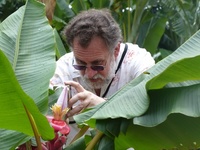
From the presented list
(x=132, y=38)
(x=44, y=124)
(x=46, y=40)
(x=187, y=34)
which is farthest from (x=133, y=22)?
(x=44, y=124)

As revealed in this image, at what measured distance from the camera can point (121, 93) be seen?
142cm

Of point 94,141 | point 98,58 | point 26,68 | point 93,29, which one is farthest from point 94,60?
point 94,141

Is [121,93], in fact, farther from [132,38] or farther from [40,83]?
[132,38]

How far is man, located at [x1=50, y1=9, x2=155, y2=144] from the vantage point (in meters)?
2.04

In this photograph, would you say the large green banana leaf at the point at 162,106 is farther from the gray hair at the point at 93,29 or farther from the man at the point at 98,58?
the gray hair at the point at 93,29

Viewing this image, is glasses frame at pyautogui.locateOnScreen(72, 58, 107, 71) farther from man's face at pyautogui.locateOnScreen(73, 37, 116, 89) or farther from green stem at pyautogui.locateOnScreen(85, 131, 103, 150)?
green stem at pyautogui.locateOnScreen(85, 131, 103, 150)

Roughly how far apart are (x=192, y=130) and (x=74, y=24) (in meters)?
0.88

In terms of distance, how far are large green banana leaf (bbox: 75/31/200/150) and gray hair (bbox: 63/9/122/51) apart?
2.08 ft

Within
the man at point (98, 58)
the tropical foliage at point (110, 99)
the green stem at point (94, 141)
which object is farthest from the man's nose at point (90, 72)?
the green stem at point (94, 141)

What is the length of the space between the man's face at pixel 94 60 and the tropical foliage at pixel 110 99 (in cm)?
29

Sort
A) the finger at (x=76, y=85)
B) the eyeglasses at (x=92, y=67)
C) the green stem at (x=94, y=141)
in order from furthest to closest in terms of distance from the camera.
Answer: the eyeglasses at (x=92, y=67), the finger at (x=76, y=85), the green stem at (x=94, y=141)

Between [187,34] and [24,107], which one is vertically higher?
[24,107]

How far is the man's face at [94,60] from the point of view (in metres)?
2.03

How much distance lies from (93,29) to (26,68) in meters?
0.53
